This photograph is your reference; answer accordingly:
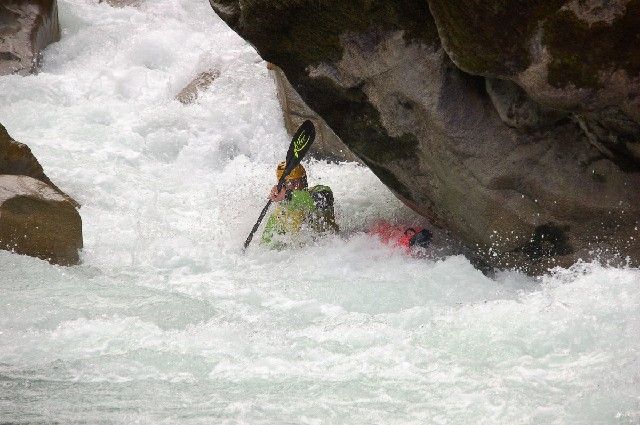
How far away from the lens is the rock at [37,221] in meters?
6.77

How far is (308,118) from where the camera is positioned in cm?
1005

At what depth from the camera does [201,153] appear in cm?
1052

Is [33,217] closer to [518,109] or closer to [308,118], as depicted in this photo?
[518,109]

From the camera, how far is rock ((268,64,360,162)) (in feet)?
31.8

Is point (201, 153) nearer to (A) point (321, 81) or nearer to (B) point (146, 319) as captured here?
(A) point (321, 81)

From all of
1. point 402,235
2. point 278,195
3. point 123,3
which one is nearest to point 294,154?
point 278,195

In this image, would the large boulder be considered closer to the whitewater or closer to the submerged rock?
the whitewater

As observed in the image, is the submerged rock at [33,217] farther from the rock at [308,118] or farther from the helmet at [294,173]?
the rock at [308,118]

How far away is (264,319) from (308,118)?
4.55 m

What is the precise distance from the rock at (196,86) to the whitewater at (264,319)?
113 centimetres

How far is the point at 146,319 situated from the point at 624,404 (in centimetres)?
310

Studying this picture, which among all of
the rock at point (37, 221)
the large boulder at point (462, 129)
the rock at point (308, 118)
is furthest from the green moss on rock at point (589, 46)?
the rock at point (308, 118)

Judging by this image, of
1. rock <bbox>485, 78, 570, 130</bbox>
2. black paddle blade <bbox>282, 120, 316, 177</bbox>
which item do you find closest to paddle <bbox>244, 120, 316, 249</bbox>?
black paddle blade <bbox>282, 120, 316, 177</bbox>

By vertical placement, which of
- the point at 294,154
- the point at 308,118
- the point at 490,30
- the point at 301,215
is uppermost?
the point at 490,30
